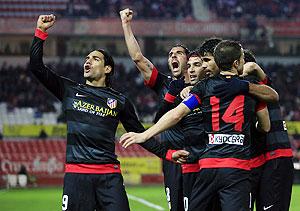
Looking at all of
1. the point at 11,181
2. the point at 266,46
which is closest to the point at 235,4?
the point at 266,46

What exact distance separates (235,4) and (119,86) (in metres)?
8.24

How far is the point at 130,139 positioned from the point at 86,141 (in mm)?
1154

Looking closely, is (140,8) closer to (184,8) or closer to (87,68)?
(184,8)

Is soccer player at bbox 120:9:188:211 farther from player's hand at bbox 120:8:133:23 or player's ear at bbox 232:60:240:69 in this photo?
player's ear at bbox 232:60:240:69

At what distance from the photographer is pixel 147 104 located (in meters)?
38.8

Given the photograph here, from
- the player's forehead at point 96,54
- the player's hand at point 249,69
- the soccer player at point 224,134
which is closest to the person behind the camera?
the soccer player at point 224,134

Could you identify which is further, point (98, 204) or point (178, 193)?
point (178, 193)

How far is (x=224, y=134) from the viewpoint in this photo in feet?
22.8

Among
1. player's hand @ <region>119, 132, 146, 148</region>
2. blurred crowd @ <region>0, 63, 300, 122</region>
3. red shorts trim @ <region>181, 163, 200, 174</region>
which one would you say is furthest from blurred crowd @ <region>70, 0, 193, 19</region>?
player's hand @ <region>119, 132, 146, 148</region>

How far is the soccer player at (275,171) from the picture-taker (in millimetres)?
8484

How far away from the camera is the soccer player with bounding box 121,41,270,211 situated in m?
6.92

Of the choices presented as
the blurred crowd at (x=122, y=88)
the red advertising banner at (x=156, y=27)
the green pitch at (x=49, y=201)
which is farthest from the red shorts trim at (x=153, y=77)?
the red advertising banner at (x=156, y=27)

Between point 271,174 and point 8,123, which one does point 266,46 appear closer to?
point 8,123

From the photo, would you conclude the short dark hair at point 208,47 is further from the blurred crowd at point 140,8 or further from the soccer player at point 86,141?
the blurred crowd at point 140,8
